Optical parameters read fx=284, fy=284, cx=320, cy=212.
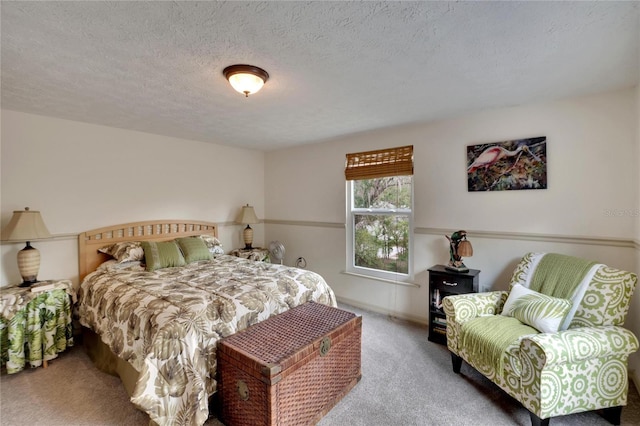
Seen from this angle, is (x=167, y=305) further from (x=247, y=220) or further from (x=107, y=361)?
(x=247, y=220)

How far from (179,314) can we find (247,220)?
2540mm

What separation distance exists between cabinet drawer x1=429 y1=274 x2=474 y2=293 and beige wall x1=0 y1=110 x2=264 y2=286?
120 inches

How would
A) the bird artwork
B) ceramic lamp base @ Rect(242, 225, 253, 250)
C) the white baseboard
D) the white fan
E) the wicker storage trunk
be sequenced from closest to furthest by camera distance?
the wicker storage trunk → the bird artwork → the white baseboard → the white fan → ceramic lamp base @ Rect(242, 225, 253, 250)

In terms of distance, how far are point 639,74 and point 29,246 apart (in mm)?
5044

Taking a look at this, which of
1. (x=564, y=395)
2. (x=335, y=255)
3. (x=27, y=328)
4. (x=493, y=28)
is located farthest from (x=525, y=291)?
(x=27, y=328)

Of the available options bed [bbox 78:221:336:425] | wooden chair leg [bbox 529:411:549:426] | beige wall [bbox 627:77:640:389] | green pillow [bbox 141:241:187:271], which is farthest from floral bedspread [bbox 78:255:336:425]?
beige wall [bbox 627:77:640:389]

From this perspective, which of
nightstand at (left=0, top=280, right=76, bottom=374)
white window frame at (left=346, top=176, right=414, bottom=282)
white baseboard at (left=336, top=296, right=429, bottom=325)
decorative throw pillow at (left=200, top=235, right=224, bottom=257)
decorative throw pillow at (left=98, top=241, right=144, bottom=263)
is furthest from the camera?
decorative throw pillow at (left=200, top=235, right=224, bottom=257)

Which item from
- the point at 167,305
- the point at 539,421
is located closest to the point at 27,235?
the point at 167,305

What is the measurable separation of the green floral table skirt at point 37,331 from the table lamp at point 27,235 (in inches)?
12.6

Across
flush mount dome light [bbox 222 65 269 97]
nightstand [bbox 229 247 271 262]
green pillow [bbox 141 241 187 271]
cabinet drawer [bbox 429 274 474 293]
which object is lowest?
cabinet drawer [bbox 429 274 474 293]

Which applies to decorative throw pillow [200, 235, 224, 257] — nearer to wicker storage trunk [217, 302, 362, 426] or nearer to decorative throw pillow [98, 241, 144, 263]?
decorative throw pillow [98, 241, 144, 263]

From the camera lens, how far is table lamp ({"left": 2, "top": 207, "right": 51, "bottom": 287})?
8.00 ft

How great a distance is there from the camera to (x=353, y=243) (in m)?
3.92

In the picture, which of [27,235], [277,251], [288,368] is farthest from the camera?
[277,251]
